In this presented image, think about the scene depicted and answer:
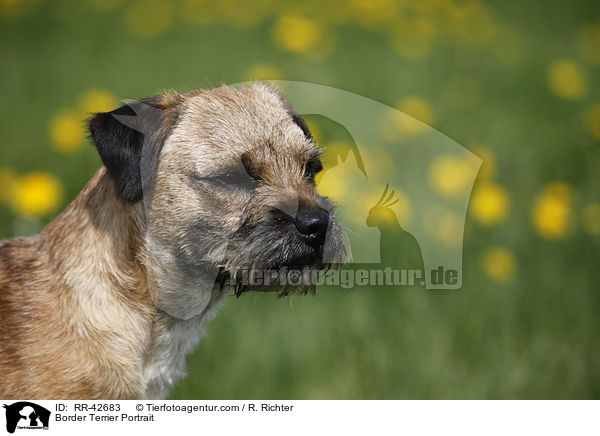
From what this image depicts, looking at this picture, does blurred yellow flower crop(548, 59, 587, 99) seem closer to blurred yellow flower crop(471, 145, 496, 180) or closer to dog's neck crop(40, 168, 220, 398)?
blurred yellow flower crop(471, 145, 496, 180)

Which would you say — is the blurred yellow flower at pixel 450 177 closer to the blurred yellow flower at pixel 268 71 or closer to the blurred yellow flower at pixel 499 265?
the blurred yellow flower at pixel 499 265

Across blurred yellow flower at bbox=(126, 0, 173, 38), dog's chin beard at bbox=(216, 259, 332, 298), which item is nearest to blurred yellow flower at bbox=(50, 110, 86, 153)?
blurred yellow flower at bbox=(126, 0, 173, 38)

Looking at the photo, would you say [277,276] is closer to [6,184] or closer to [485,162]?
[485,162]

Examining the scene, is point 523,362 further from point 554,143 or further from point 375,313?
point 554,143

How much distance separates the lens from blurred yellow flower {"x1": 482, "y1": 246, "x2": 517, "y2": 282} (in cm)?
407

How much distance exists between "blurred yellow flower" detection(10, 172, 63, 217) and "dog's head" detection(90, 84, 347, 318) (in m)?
1.77

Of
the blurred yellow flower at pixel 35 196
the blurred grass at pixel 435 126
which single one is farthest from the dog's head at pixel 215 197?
the blurred yellow flower at pixel 35 196

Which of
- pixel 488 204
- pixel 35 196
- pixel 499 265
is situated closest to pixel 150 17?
pixel 35 196

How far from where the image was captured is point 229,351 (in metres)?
3.79

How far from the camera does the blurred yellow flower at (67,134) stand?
4.46 meters

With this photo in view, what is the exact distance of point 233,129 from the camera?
2568mm

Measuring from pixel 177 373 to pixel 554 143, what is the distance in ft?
12.4

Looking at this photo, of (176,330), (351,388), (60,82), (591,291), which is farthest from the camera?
(60,82)
